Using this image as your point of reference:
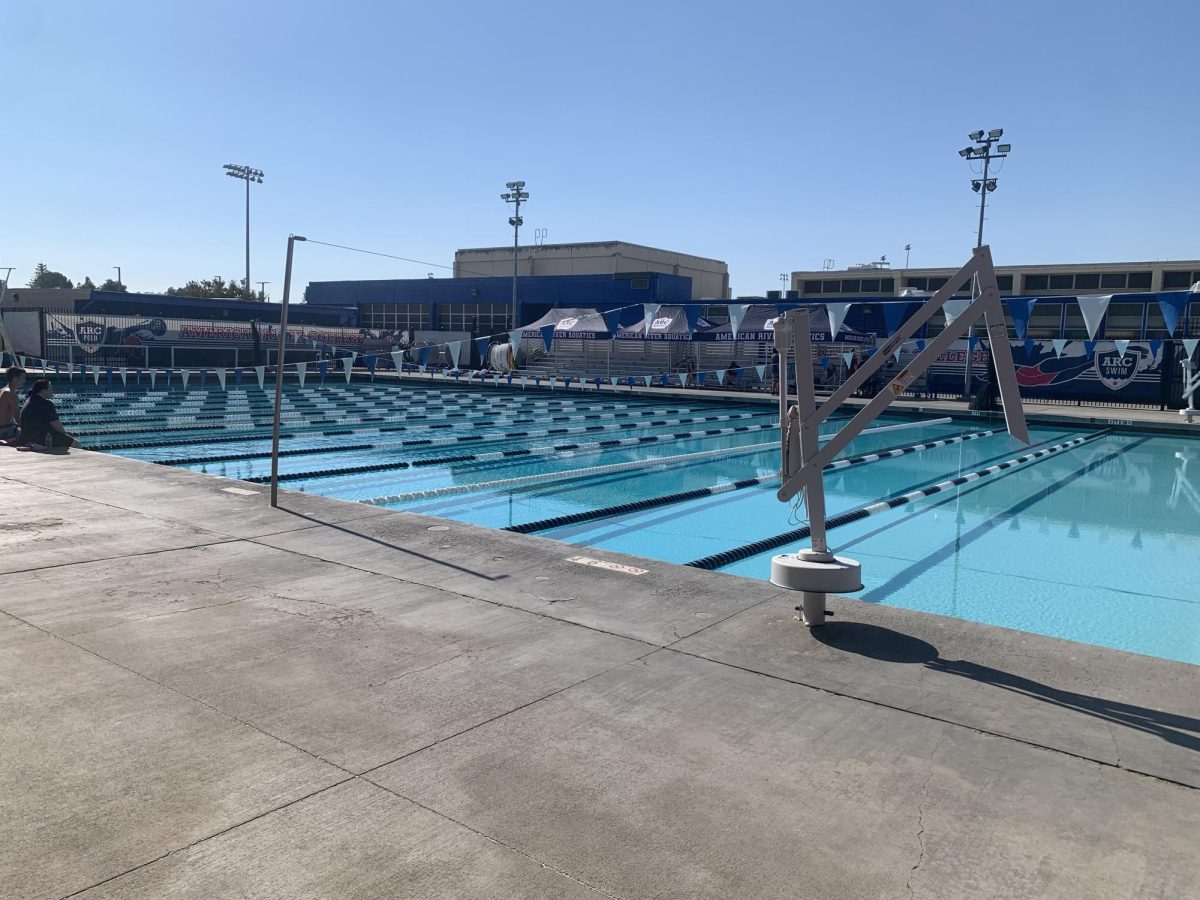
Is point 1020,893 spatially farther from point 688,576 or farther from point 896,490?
point 896,490

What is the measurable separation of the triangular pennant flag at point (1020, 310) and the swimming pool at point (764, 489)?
3129 mm

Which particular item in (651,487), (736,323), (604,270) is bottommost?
(651,487)

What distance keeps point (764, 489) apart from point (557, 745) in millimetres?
9587

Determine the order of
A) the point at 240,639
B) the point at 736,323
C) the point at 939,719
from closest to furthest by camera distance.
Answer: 1. the point at 939,719
2. the point at 240,639
3. the point at 736,323

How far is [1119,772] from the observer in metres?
3.36

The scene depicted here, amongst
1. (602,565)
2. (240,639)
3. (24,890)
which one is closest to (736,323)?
(602,565)

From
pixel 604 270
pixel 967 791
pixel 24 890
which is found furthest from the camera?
pixel 604 270

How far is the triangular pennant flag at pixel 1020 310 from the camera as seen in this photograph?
22.6 m

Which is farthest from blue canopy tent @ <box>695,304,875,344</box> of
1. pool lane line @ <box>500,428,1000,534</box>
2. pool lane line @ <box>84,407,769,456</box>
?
pool lane line @ <box>500,428,1000,534</box>

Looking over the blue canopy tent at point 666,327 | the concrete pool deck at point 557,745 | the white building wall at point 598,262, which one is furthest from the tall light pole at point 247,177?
the concrete pool deck at point 557,745

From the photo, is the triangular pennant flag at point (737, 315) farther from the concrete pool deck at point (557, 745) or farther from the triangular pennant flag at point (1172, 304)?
the concrete pool deck at point (557, 745)

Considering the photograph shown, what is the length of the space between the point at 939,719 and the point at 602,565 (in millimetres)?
2956

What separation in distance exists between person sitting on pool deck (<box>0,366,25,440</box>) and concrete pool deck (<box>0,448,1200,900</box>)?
25.7 ft

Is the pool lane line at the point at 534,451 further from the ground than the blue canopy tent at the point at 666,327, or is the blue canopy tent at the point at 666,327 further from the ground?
the blue canopy tent at the point at 666,327
